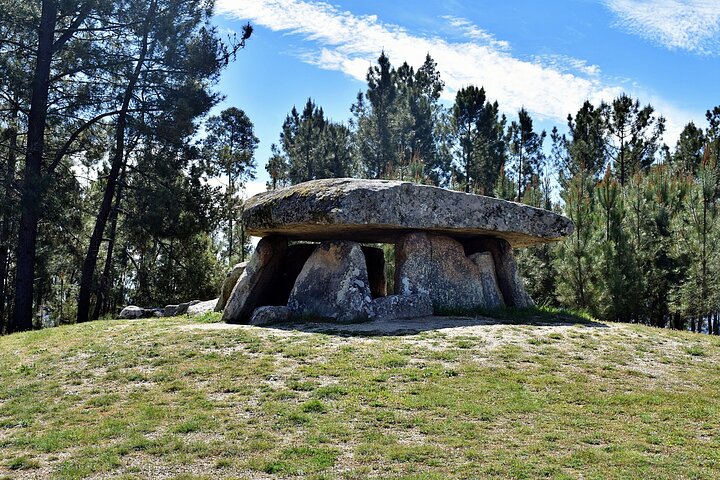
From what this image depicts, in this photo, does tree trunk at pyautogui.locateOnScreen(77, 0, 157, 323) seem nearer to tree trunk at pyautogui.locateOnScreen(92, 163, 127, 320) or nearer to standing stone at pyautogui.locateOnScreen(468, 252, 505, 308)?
tree trunk at pyautogui.locateOnScreen(92, 163, 127, 320)

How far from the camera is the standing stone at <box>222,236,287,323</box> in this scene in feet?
46.6

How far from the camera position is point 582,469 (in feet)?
19.6

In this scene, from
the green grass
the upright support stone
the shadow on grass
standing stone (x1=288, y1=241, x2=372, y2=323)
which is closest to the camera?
the green grass

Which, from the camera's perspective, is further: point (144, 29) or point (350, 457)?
point (144, 29)

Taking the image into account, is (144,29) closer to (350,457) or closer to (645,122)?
(350,457)

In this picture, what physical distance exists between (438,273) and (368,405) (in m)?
6.93

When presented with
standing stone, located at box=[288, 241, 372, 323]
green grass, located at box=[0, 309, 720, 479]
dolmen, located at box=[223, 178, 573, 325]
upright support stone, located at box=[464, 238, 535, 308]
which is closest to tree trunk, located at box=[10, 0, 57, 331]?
green grass, located at box=[0, 309, 720, 479]

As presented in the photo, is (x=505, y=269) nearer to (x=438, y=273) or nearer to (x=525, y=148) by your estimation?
(x=438, y=273)

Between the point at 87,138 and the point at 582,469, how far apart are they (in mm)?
22869

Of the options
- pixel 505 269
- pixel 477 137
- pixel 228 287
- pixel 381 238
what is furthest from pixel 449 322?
pixel 477 137

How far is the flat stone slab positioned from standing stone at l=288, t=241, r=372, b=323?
53 centimetres

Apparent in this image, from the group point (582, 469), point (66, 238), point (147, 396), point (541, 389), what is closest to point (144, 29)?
point (66, 238)

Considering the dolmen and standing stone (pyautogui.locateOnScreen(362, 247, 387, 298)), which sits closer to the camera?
the dolmen

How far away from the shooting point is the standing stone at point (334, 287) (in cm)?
1317
